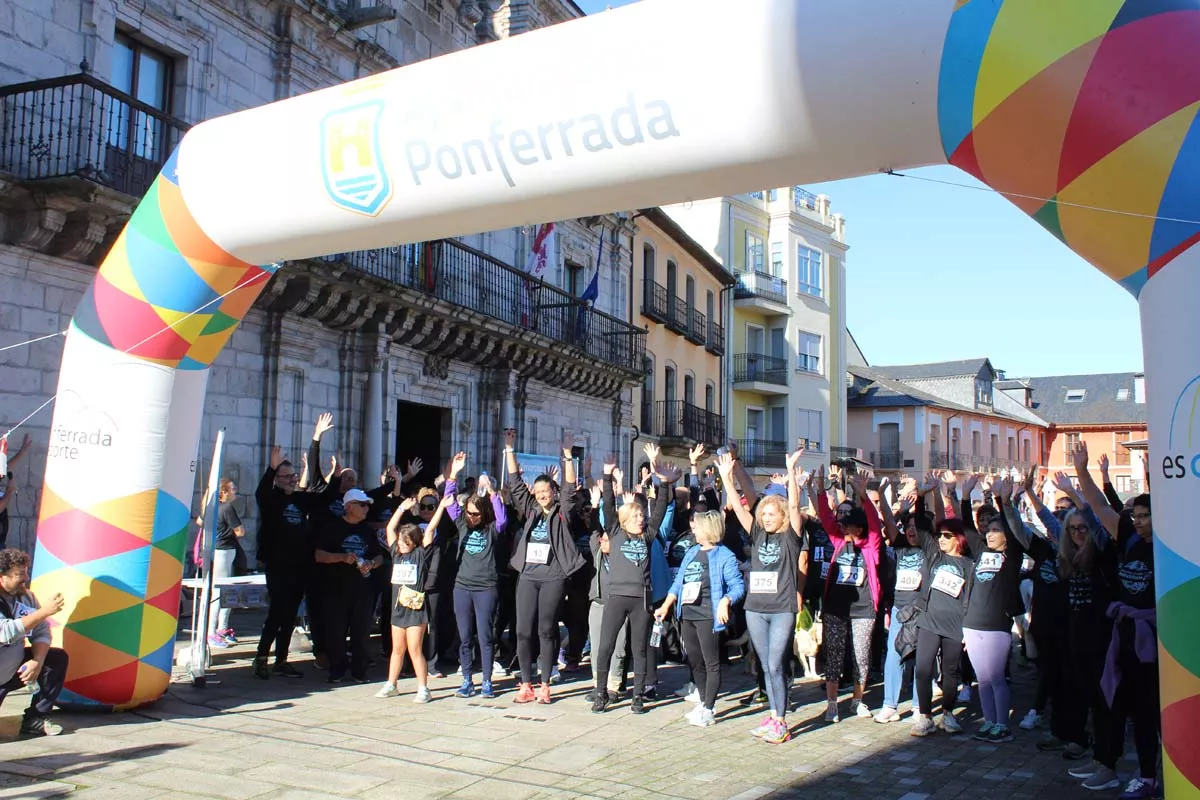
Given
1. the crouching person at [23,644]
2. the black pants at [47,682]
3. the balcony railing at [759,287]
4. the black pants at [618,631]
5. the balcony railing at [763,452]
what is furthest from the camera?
the balcony railing at [763,452]

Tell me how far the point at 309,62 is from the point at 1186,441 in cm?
1352

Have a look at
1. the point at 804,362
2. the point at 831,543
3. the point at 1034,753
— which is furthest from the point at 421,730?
the point at 804,362

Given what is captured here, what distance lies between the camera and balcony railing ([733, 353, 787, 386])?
3706 centimetres

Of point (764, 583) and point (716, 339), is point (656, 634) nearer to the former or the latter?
point (764, 583)

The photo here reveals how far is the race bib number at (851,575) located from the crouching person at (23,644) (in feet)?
17.3

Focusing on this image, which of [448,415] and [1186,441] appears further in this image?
[448,415]

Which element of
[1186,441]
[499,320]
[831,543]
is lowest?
[831,543]

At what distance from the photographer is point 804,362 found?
39.9m

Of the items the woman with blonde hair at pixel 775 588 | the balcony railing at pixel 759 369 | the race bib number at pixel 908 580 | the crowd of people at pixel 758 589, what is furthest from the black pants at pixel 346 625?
the balcony railing at pixel 759 369

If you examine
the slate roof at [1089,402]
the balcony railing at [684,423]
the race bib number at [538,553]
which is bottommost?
the race bib number at [538,553]

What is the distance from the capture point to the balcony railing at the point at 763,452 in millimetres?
37375

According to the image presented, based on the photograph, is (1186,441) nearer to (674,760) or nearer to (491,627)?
(674,760)

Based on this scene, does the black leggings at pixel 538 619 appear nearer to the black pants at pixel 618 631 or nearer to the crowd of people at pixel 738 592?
the crowd of people at pixel 738 592

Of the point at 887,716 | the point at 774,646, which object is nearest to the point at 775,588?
the point at 774,646
